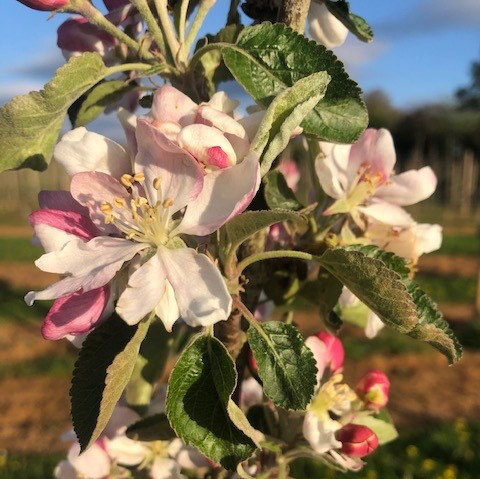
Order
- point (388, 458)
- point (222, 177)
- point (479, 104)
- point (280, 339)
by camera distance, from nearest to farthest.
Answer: point (222, 177) → point (280, 339) → point (388, 458) → point (479, 104)

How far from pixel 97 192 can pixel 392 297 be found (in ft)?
1.17

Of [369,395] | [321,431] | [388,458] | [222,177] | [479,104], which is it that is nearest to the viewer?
[222,177]

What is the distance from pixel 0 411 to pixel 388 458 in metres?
3.86

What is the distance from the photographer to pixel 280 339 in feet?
2.71

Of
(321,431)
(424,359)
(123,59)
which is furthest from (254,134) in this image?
(424,359)

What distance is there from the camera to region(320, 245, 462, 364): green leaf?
741 millimetres

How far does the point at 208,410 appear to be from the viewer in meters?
0.76

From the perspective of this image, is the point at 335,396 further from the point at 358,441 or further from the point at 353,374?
the point at 353,374

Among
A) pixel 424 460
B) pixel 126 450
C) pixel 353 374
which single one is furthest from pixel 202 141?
pixel 353 374

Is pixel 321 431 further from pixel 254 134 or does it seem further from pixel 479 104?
pixel 479 104

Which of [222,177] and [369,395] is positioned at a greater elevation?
[222,177]

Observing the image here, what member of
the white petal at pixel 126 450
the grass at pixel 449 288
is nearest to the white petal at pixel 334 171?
the white petal at pixel 126 450

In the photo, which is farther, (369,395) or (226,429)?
(369,395)

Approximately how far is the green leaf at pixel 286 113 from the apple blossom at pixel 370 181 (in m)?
0.30
